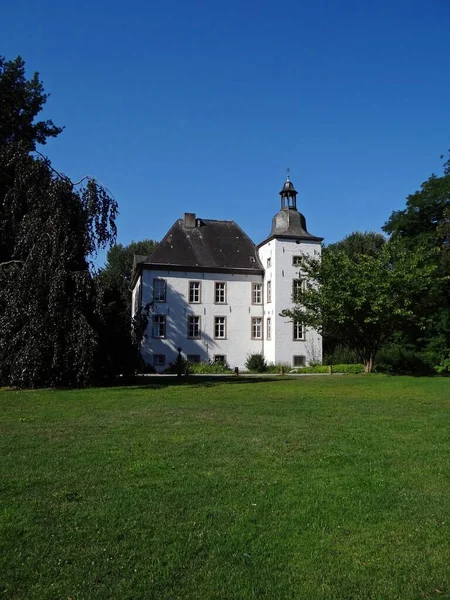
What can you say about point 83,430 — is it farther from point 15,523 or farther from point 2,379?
point 2,379

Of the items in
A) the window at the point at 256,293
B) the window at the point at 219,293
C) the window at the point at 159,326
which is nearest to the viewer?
the window at the point at 159,326

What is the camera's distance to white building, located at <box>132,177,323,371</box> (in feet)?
118

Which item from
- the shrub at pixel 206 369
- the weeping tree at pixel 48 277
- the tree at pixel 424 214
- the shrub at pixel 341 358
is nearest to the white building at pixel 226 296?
the shrub at pixel 341 358

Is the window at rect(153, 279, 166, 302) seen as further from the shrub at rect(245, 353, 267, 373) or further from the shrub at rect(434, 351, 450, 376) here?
the shrub at rect(434, 351, 450, 376)

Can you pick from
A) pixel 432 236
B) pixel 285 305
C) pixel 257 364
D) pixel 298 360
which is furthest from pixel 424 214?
pixel 257 364

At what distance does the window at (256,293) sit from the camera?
38753 mm

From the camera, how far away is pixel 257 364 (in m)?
34.6

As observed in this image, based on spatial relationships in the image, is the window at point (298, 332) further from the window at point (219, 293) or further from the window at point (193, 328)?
the window at point (193, 328)

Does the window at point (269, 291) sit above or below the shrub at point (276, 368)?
above

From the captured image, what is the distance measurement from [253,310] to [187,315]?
194 inches

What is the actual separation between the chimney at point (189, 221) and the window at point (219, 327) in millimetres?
7624

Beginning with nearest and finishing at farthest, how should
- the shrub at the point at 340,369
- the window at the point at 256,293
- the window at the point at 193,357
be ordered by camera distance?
the shrub at the point at 340,369, the window at the point at 193,357, the window at the point at 256,293

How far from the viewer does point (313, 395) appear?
15547 millimetres

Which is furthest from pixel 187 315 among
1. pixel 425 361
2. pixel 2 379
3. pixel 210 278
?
pixel 2 379
